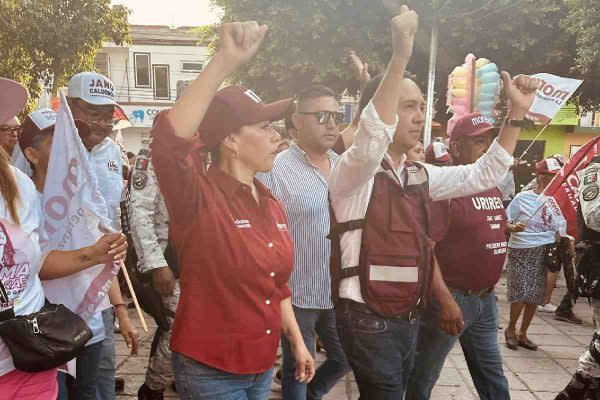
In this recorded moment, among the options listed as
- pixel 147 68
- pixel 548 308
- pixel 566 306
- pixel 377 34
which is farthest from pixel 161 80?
pixel 566 306

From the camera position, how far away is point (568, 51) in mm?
16359

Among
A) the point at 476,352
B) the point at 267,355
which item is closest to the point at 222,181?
the point at 267,355

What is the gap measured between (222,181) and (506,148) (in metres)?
1.56

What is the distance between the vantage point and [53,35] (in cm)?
1441

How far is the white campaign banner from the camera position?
5.85 metres

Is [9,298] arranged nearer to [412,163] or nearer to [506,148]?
[412,163]

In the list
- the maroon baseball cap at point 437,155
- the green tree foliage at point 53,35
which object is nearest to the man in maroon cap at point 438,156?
the maroon baseball cap at point 437,155

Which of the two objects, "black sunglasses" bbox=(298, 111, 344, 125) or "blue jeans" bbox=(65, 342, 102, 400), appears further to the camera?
"black sunglasses" bbox=(298, 111, 344, 125)

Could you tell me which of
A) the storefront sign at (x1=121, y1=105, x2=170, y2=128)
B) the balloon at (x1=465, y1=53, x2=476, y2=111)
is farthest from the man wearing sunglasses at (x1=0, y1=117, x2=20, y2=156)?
the storefront sign at (x1=121, y1=105, x2=170, y2=128)

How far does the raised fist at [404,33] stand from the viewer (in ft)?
7.00

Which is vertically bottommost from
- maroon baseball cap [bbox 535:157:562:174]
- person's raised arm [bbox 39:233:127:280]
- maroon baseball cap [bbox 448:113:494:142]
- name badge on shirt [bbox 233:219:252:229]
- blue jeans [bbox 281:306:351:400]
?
blue jeans [bbox 281:306:351:400]

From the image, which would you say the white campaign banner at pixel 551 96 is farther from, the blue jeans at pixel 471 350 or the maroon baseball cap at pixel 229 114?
the maroon baseball cap at pixel 229 114

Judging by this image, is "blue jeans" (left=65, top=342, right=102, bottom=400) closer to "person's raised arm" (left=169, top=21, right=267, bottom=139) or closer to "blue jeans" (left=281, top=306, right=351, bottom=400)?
"blue jeans" (left=281, top=306, right=351, bottom=400)

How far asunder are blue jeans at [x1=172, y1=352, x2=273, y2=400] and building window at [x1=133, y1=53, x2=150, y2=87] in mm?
32779
